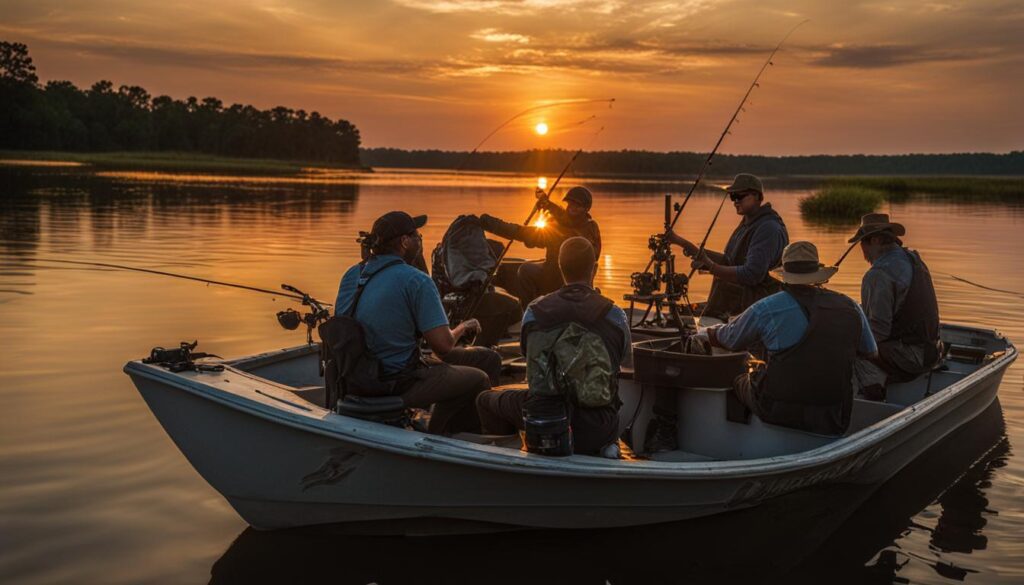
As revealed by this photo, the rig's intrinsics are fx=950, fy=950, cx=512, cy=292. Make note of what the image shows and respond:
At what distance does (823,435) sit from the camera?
6121 millimetres

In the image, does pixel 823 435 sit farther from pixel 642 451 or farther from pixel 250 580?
pixel 250 580

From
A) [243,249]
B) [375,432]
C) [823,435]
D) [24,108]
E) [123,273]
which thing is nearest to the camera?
[375,432]

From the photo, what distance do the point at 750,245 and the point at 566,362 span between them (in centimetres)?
404

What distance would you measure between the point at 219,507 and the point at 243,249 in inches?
666

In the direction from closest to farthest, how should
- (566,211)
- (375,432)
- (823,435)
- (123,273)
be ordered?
1. (375,432)
2. (823,435)
3. (566,211)
4. (123,273)

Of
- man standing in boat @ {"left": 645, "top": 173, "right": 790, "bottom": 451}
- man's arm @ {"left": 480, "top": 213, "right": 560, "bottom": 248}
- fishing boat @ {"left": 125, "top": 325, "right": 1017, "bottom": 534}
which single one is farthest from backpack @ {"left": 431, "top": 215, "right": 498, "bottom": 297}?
fishing boat @ {"left": 125, "top": 325, "right": 1017, "bottom": 534}

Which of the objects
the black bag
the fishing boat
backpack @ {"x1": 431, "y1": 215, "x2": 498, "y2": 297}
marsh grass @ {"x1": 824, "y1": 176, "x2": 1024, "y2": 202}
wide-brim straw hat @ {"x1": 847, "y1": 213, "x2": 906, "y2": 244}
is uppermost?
marsh grass @ {"x1": 824, "y1": 176, "x2": 1024, "y2": 202}

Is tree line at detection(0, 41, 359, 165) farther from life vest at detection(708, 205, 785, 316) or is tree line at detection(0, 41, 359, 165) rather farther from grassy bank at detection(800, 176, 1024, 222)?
life vest at detection(708, 205, 785, 316)

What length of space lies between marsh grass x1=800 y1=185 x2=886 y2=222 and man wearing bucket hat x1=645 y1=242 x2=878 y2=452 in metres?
37.2

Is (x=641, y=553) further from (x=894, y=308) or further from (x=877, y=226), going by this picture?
(x=877, y=226)

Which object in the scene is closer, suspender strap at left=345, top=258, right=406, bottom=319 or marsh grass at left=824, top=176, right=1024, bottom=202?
suspender strap at left=345, top=258, right=406, bottom=319

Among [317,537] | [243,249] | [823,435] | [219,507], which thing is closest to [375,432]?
[317,537]

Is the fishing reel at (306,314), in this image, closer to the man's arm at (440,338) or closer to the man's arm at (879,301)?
the man's arm at (440,338)

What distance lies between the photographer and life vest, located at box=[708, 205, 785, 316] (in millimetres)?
8680
